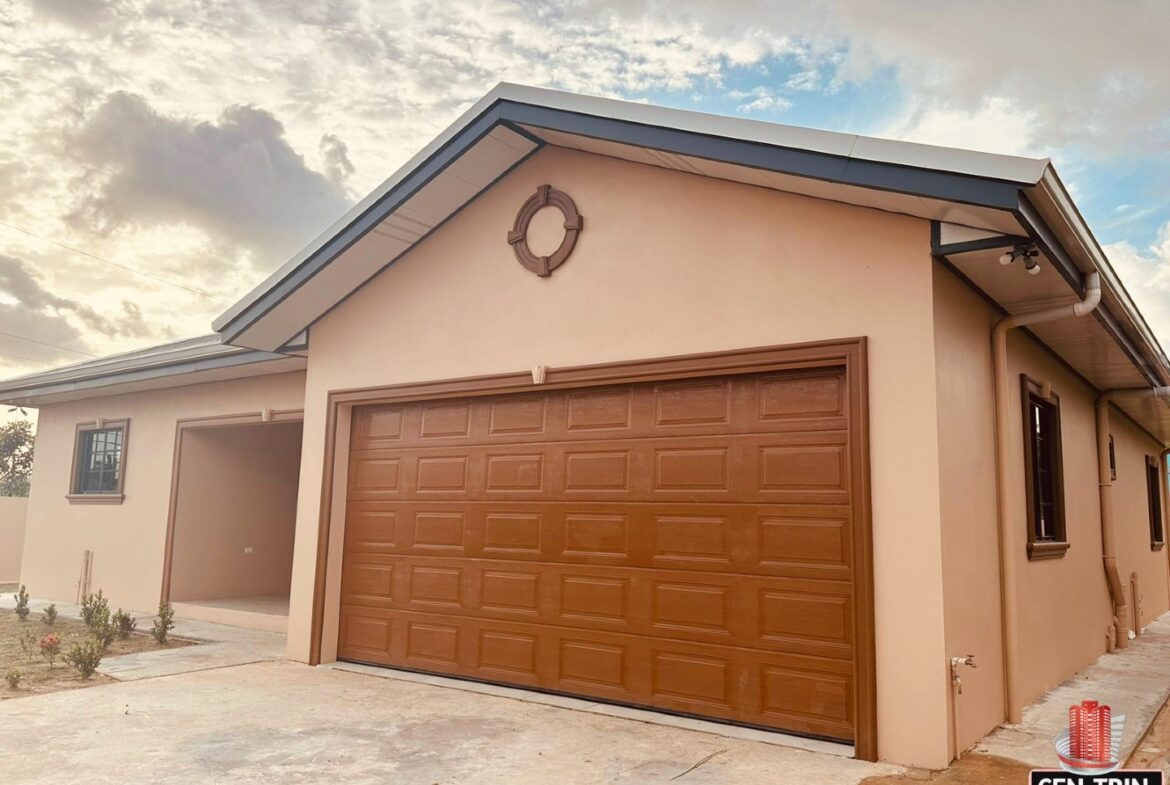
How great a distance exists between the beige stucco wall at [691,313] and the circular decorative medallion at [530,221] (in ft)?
0.30

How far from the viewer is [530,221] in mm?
7367

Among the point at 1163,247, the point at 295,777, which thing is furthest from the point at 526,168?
the point at 1163,247

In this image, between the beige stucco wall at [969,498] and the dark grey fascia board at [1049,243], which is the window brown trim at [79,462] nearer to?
the beige stucco wall at [969,498]

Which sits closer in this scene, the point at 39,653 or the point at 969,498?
the point at 969,498

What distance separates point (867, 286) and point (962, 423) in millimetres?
1160

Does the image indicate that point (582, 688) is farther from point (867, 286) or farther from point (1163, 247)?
point (1163, 247)

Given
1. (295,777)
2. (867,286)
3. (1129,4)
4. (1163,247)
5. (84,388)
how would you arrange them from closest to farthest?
(295,777), (867,286), (1129,4), (84,388), (1163,247)

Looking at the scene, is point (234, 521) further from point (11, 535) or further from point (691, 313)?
point (11, 535)

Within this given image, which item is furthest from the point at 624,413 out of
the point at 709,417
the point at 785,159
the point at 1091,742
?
the point at 1091,742

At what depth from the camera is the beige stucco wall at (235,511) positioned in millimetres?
12055

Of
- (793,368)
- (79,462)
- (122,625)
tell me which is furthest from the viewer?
(79,462)

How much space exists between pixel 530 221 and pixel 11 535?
18.4 meters

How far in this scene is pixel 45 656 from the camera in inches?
334

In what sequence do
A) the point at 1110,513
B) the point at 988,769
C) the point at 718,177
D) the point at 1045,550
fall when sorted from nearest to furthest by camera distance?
A: the point at 988,769 < the point at 718,177 < the point at 1045,550 < the point at 1110,513
